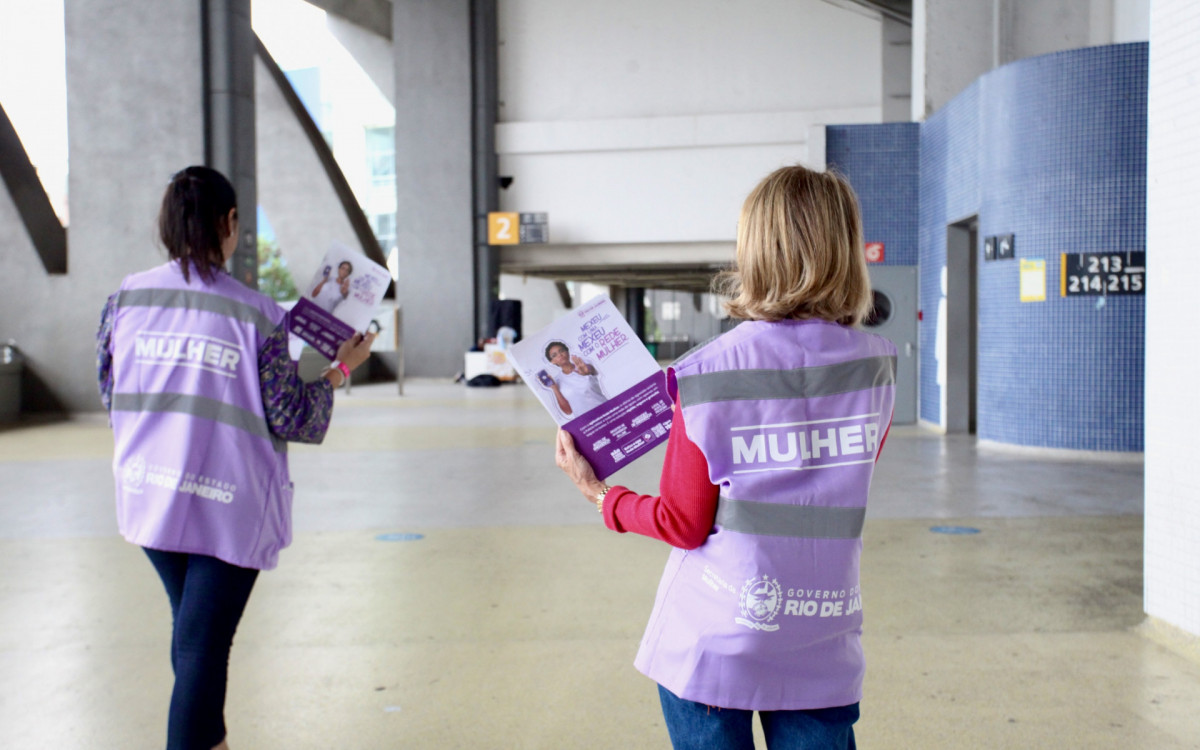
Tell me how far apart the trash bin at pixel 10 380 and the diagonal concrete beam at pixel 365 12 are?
15595 mm

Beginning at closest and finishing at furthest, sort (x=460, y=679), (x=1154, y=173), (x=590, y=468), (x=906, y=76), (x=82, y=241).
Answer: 1. (x=590, y=468)
2. (x=460, y=679)
3. (x=1154, y=173)
4. (x=82, y=241)
5. (x=906, y=76)

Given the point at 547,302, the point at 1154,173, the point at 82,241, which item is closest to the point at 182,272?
the point at 1154,173

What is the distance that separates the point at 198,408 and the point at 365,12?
85.2 feet

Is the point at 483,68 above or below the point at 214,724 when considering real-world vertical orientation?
above

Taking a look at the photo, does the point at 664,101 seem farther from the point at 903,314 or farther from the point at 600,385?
the point at 600,385

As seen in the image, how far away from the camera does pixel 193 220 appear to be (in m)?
1.91

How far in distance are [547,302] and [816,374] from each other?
30716mm

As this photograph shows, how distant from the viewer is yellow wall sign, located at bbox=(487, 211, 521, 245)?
63.6 feet

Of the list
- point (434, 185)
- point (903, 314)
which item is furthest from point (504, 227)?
point (903, 314)

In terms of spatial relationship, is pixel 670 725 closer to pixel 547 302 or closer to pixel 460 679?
pixel 460 679

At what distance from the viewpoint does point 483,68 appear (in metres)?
19.2

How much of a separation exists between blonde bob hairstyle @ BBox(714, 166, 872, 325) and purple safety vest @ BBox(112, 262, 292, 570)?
1.05 meters

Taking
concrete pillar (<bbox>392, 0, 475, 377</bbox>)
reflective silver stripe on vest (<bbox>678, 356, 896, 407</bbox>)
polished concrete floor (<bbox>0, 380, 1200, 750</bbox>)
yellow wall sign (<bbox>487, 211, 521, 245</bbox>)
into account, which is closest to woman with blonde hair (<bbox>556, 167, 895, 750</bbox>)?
reflective silver stripe on vest (<bbox>678, 356, 896, 407</bbox>)

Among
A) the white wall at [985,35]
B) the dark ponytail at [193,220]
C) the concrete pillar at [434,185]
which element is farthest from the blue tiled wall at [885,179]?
the concrete pillar at [434,185]
